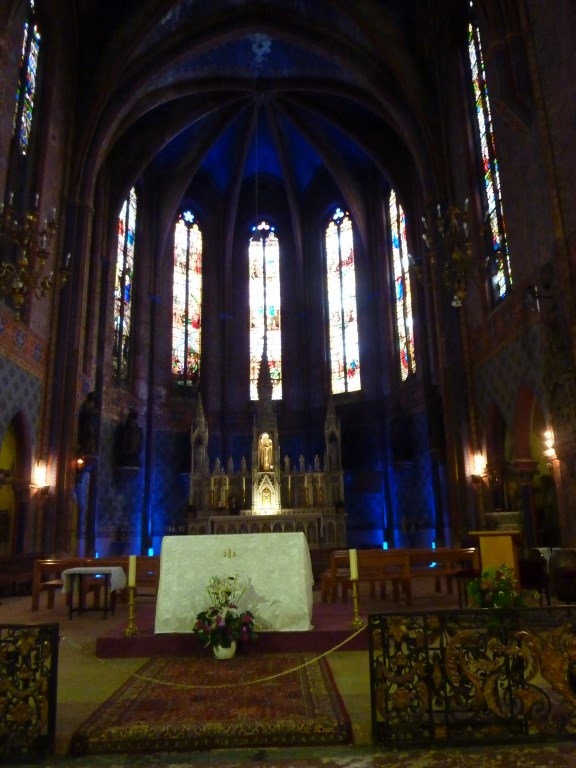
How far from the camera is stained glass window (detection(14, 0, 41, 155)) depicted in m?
14.5

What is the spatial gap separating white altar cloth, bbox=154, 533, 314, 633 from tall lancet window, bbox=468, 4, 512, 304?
9.88 m

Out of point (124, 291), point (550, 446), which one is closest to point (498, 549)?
point (550, 446)

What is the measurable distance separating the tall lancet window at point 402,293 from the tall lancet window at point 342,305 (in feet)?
7.26

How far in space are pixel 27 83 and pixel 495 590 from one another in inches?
618

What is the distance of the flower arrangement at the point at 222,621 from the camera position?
233 inches

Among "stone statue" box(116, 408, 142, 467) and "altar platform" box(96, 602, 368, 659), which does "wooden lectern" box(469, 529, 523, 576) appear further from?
"stone statue" box(116, 408, 142, 467)

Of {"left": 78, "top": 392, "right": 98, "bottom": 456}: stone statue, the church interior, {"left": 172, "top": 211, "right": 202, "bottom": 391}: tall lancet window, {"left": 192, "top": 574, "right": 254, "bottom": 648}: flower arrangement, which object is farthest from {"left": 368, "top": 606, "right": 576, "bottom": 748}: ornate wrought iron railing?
{"left": 172, "top": 211, "right": 202, "bottom": 391}: tall lancet window

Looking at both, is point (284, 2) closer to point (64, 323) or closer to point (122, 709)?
point (64, 323)

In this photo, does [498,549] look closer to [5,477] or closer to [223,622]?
[223,622]

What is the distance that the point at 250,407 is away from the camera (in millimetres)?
24422

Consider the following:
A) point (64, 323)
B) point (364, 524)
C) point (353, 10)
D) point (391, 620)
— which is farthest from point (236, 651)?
point (353, 10)

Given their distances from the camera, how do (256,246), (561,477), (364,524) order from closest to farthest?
(561,477) → (364,524) → (256,246)

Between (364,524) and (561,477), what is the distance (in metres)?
11.8

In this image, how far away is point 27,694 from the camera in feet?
13.4
